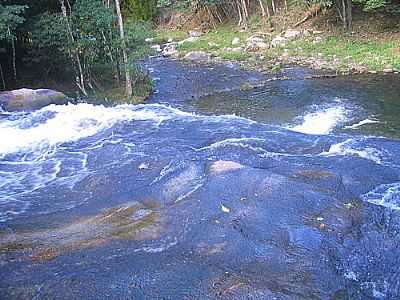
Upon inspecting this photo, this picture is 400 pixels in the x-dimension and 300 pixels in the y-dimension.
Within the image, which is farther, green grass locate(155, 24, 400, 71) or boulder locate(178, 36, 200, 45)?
boulder locate(178, 36, 200, 45)

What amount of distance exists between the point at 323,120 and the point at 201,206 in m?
6.08

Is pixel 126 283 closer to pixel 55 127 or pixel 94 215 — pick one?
pixel 94 215

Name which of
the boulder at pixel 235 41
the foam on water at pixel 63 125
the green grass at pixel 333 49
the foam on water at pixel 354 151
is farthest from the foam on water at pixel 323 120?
the boulder at pixel 235 41

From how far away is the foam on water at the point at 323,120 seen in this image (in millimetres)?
11070

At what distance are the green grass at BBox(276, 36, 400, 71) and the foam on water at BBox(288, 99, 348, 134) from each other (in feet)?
15.0

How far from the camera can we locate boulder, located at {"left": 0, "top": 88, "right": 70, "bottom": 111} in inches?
527

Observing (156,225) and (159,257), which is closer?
(159,257)

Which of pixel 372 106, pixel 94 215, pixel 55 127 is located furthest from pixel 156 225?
pixel 372 106

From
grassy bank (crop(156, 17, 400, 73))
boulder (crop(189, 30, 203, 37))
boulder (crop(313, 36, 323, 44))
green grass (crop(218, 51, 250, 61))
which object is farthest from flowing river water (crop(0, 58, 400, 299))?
boulder (crop(189, 30, 203, 37))

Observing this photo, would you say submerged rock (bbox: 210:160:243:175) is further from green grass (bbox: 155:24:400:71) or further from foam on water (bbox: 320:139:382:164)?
green grass (bbox: 155:24:400:71)

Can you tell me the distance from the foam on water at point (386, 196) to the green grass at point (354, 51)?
9873 millimetres

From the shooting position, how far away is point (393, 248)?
5691 millimetres

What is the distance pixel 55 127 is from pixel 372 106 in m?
8.18

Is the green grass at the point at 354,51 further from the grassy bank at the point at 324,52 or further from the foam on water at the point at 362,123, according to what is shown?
the foam on water at the point at 362,123
